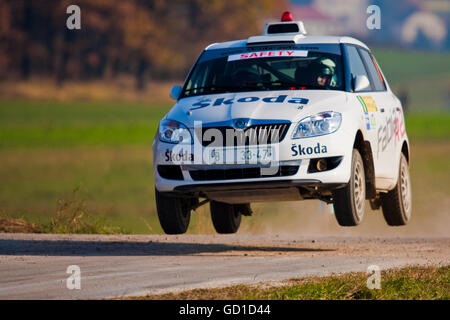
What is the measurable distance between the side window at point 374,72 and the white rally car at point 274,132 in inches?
18.3

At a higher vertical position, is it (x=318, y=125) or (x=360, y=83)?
(x=360, y=83)

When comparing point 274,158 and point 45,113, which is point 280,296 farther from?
point 45,113

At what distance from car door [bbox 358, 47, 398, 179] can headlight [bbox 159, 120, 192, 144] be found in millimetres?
2156

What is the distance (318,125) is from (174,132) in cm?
139

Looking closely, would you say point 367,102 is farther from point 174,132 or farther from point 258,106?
point 174,132

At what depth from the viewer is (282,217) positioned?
2736 centimetres

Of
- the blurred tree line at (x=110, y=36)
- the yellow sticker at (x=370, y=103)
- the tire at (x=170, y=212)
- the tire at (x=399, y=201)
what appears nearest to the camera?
the tire at (x=170, y=212)

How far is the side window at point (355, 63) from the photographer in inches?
474

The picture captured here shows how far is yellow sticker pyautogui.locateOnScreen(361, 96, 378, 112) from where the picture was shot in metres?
11.7

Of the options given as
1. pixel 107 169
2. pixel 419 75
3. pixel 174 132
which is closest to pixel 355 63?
pixel 174 132

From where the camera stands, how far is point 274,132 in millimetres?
10508

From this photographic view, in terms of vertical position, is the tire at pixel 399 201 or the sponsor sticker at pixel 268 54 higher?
the sponsor sticker at pixel 268 54

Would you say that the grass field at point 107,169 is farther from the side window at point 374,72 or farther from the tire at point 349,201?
the tire at point 349,201

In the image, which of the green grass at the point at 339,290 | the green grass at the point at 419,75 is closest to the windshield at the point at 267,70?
the green grass at the point at 339,290
